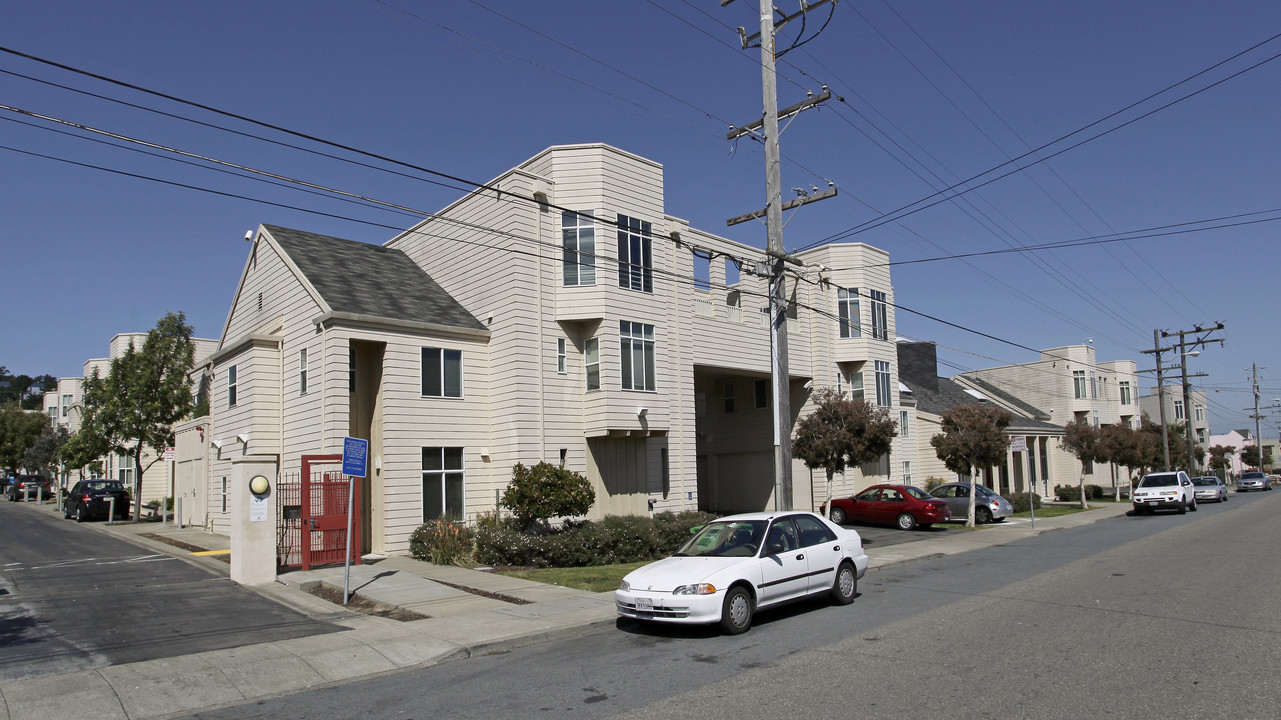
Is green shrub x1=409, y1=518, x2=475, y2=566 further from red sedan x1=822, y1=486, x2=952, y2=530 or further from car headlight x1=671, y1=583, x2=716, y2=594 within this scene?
red sedan x1=822, y1=486, x2=952, y2=530

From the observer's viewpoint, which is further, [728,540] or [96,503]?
[96,503]

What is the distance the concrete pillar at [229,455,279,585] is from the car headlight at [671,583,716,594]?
352 inches

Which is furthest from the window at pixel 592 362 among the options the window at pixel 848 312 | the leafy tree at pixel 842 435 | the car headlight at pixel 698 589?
the window at pixel 848 312

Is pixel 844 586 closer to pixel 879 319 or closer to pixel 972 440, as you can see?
pixel 972 440

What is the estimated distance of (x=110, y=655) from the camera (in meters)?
9.92

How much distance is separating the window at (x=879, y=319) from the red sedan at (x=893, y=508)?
769 cm

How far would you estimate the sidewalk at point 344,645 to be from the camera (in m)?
8.34

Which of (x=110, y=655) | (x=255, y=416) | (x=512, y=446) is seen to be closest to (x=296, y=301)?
(x=255, y=416)

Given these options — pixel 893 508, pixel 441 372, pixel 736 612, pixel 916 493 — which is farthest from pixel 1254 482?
pixel 736 612

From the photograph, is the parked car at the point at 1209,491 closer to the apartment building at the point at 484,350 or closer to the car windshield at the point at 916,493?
the car windshield at the point at 916,493

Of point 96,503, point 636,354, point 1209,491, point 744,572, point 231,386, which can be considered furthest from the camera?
point 1209,491

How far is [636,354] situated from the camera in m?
23.6

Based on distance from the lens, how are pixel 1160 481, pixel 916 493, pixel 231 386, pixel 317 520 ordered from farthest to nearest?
pixel 1160 481, pixel 916 493, pixel 231 386, pixel 317 520

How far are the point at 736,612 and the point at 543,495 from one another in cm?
984
